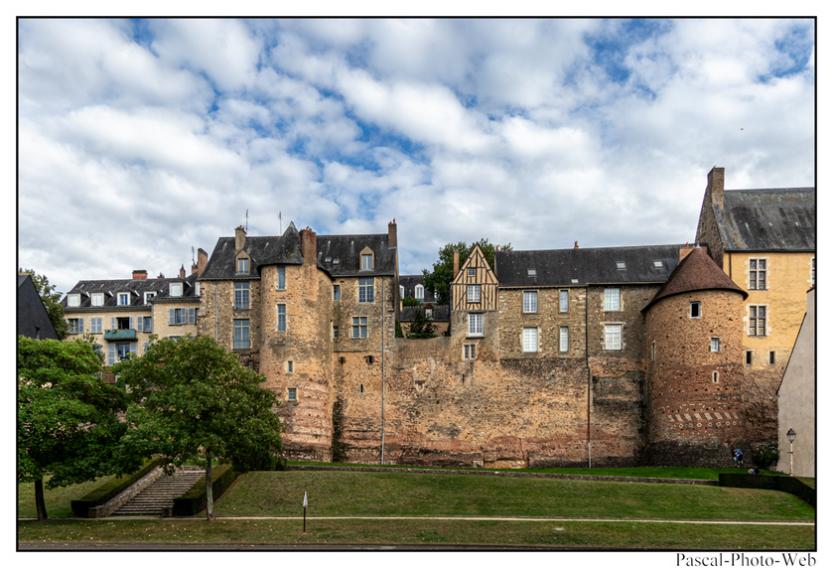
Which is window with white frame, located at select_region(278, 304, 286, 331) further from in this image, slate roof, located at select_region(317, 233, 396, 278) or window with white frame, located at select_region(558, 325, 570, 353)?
window with white frame, located at select_region(558, 325, 570, 353)

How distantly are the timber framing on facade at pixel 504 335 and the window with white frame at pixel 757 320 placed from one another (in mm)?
74

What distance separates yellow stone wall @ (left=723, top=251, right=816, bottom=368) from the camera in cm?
4297

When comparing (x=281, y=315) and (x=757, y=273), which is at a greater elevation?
(x=757, y=273)

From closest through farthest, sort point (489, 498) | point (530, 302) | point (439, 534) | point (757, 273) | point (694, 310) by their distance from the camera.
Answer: point (439, 534) → point (489, 498) → point (694, 310) → point (757, 273) → point (530, 302)

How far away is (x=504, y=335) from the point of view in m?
47.1

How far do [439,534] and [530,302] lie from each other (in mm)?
24802

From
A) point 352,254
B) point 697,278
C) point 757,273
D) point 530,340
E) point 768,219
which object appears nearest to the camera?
point 697,278

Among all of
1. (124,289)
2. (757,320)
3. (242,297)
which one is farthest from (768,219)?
(124,289)

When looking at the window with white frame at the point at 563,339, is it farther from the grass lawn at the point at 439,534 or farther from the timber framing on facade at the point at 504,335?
the grass lawn at the point at 439,534

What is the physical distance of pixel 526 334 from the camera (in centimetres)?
4706

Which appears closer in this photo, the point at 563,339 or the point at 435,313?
the point at 563,339

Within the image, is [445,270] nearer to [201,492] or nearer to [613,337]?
[613,337]

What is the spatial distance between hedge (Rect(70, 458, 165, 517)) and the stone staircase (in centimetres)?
70
